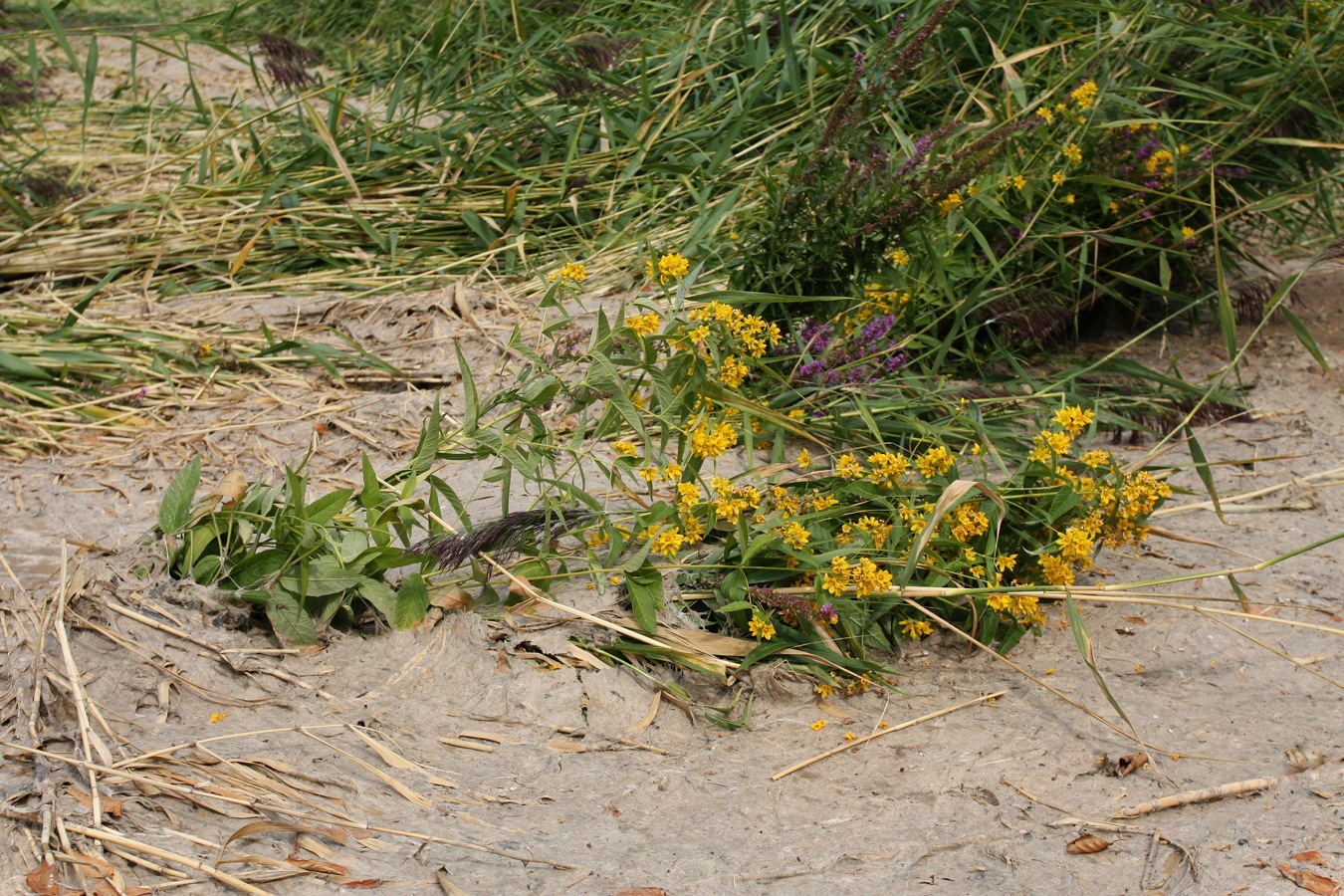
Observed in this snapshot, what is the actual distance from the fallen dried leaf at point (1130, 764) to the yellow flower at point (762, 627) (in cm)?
64

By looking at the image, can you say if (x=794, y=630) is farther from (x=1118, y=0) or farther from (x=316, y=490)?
(x=1118, y=0)

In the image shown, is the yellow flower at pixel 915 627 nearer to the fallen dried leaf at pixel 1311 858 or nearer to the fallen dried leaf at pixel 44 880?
the fallen dried leaf at pixel 1311 858

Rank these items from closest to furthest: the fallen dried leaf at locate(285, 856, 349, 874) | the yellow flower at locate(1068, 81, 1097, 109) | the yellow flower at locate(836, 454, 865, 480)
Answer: the fallen dried leaf at locate(285, 856, 349, 874) < the yellow flower at locate(836, 454, 865, 480) < the yellow flower at locate(1068, 81, 1097, 109)

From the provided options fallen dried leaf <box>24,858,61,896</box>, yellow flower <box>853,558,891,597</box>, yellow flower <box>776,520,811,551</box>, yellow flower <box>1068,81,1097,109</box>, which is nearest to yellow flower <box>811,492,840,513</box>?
yellow flower <box>776,520,811,551</box>

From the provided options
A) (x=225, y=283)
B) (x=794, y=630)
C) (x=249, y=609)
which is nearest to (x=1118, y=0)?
(x=794, y=630)

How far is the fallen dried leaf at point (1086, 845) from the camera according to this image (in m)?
1.79

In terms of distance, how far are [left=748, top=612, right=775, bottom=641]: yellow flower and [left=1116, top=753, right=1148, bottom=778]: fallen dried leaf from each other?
25.0 inches

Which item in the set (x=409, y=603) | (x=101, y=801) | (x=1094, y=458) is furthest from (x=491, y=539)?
(x=1094, y=458)

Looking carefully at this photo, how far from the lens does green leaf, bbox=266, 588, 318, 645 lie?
2166 millimetres

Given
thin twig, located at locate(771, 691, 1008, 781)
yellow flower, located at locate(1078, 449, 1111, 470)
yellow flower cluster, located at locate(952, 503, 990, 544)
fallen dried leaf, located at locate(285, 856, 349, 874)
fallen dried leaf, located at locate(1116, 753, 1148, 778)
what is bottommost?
thin twig, located at locate(771, 691, 1008, 781)

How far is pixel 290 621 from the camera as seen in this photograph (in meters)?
2.17

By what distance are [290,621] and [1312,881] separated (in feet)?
5.54

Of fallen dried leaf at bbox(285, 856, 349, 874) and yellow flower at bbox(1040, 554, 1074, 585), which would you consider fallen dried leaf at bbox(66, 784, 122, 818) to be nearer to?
fallen dried leaf at bbox(285, 856, 349, 874)

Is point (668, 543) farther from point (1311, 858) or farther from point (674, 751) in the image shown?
point (1311, 858)
